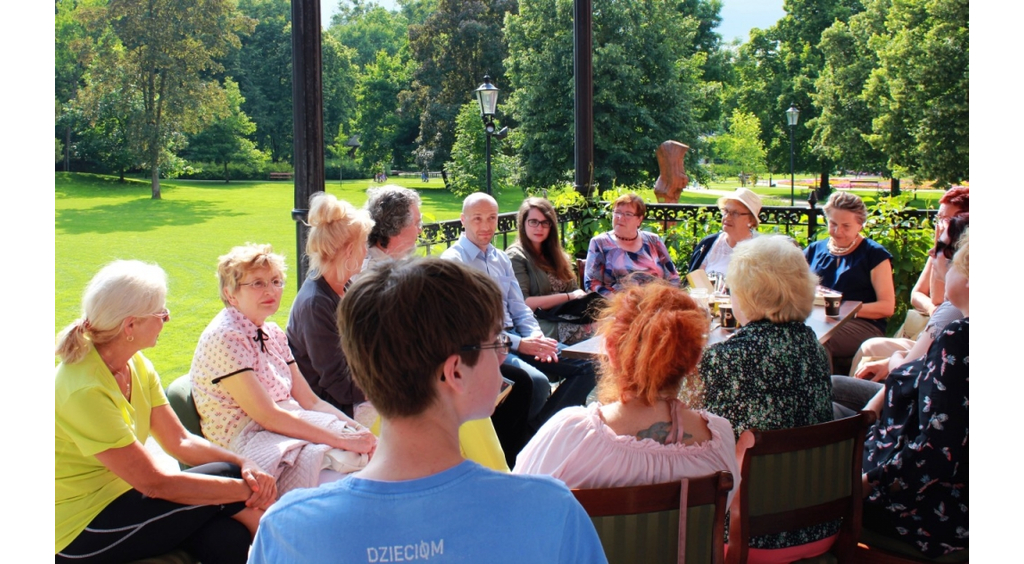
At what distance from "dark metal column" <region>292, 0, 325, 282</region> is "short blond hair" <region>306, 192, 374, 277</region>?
0.86 metres

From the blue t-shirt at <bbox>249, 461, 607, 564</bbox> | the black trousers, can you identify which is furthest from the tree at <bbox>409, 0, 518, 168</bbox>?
the blue t-shirt at <bbox>249, 461, 607, 564</bbox>

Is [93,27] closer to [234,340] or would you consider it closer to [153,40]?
[153,40]

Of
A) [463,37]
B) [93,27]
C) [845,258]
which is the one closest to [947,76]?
[463,37]

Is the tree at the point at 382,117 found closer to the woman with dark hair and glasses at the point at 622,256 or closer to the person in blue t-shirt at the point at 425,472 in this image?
the woman with dark hair and glasses at the point at 622,256

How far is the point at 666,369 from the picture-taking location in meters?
1.72

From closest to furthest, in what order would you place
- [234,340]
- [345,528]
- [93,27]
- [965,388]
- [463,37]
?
[345,528] < [965,388] < [234,340] < [93,27] < [463,37]

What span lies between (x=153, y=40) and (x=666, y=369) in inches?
1064

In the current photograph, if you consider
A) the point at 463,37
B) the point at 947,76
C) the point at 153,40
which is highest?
the point at 463,37

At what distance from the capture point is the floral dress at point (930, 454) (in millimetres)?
1928

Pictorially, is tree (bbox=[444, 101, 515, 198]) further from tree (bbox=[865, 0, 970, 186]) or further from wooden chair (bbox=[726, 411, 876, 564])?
wooden chair (bbox=[726, 411, 876, 564])

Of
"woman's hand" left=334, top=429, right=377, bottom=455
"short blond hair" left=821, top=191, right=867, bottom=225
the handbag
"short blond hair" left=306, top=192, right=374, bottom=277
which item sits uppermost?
"short blond hair" left=821, top=191, right=867, bottom=225

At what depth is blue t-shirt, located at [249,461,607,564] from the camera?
944mm

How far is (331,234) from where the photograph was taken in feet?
9.16

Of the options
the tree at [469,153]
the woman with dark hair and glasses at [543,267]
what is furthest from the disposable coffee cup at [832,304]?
the tree at [469,153]
